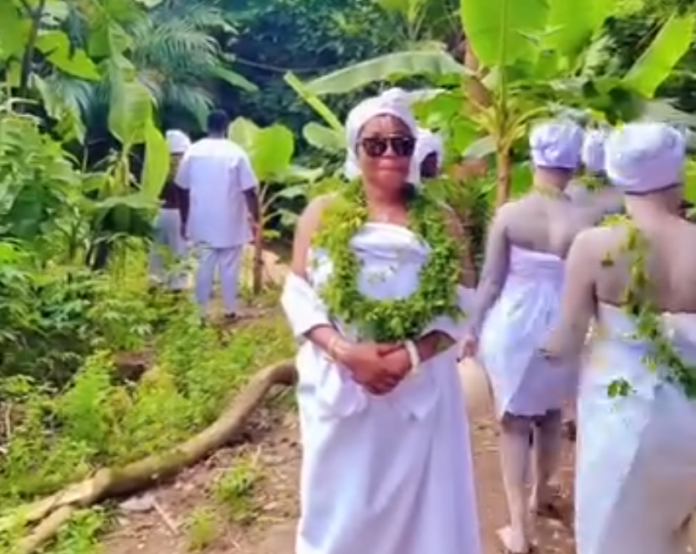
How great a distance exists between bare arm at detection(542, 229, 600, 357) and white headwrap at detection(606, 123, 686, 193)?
0.54 feet

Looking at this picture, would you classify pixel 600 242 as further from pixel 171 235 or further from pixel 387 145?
pixel 171 235

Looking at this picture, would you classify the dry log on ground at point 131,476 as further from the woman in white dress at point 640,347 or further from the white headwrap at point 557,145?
the woman in white dress at point 640,347

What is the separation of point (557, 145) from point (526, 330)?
63 cm

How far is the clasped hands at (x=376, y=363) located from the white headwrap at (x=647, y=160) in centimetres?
72

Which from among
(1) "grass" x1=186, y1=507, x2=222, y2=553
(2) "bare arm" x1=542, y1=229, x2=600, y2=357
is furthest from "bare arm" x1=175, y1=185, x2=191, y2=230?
(2) "bare arm" x1=542, y1=229, x2=600, y2=357

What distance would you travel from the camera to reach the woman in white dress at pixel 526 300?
168 inches

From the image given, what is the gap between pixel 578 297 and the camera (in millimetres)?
3141

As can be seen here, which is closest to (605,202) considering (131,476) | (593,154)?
(593,154)

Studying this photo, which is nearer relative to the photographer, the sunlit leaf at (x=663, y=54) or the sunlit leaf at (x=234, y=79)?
the sunlit leaf at (x=663, y=54)

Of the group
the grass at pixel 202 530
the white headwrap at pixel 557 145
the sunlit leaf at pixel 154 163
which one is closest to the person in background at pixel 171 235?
the sunlit leaf at pixel 154 163

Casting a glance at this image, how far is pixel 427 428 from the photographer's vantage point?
3.41 m

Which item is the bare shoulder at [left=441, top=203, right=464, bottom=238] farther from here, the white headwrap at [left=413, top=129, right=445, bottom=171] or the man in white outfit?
the man in white outfit

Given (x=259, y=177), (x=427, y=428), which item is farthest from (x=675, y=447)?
(x=259, y=177)

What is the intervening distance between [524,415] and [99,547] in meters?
1.61
